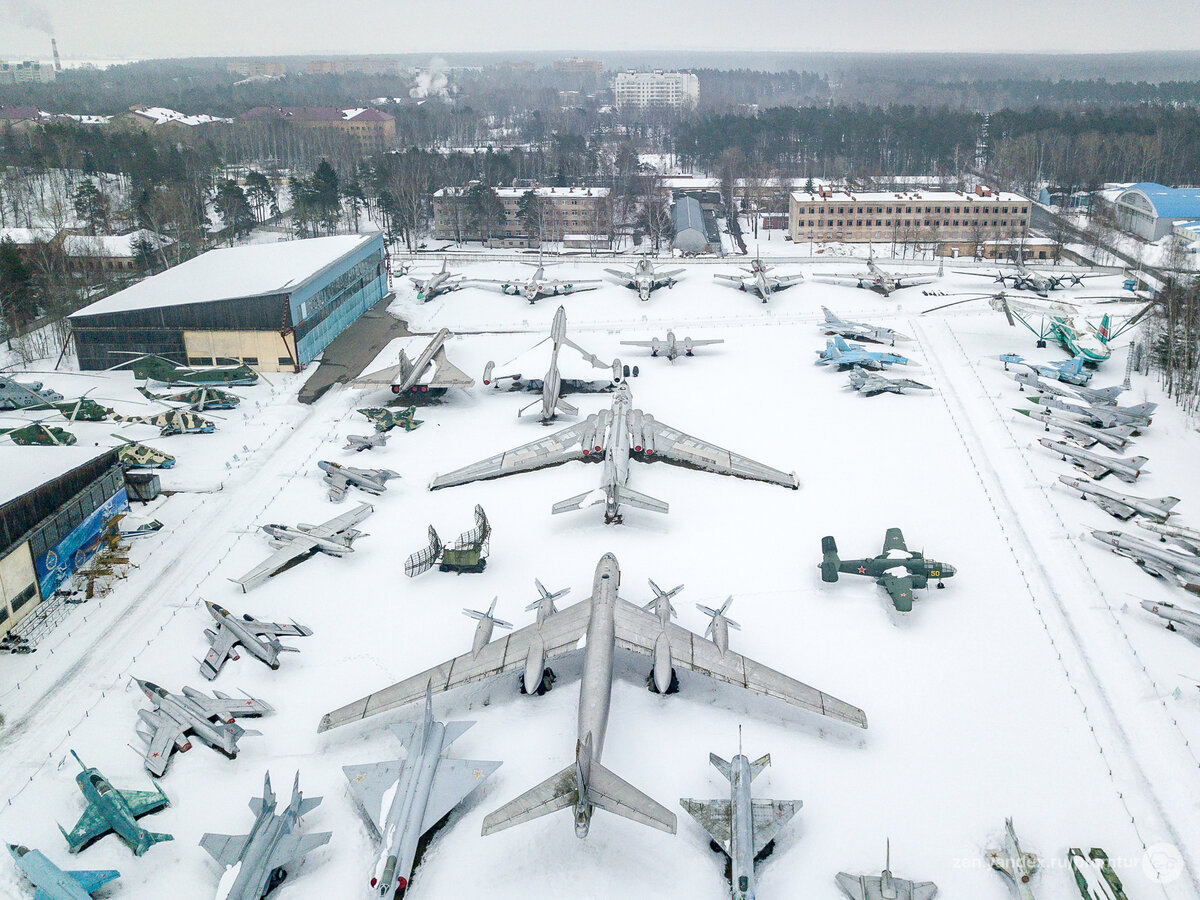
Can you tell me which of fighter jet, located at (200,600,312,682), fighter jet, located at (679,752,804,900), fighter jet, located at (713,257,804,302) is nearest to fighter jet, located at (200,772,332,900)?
fighter jet, located at (200,600,312,682)

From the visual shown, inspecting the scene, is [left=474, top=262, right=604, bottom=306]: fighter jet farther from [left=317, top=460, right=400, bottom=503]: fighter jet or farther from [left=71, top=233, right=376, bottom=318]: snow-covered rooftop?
[left=317, top=460, right=400, bottom=503]: fighter jet

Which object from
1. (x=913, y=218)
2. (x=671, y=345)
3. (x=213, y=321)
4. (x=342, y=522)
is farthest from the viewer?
(x=913, y=218)

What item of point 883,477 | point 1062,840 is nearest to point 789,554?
point 883,477

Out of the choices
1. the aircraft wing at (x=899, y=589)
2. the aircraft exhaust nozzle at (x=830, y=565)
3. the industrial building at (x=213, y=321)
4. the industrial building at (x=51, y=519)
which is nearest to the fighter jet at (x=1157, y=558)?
the aircraft wing at (x=899, y=589)

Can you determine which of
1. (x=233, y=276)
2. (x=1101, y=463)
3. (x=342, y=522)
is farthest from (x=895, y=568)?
(x=233, y=276)

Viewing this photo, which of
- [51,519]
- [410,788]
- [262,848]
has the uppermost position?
[51,519]

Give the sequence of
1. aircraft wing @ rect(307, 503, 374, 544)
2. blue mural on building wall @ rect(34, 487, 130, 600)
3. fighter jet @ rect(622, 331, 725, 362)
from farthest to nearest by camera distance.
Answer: fighter jet @ rect(622, 331, 725, 362), aircraft wing @ rect(307, 503, 374, 544), blue mural on building wall @ rect(34, 487, 130, 600)

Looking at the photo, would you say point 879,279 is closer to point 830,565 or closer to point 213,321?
point 830,565

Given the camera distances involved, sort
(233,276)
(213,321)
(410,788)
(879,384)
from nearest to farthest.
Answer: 1. (410,788)
2. (879,384)
3. (213,321)
4. (233,276)
